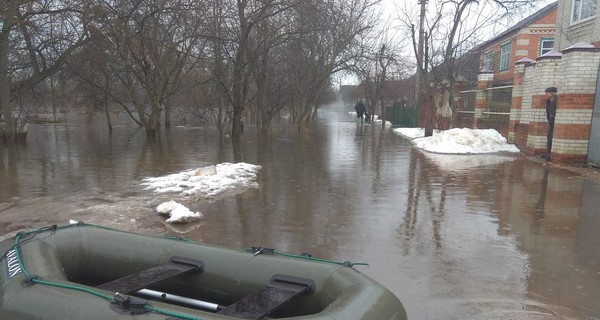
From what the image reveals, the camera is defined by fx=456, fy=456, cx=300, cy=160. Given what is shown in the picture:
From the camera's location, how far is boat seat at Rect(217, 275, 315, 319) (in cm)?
264

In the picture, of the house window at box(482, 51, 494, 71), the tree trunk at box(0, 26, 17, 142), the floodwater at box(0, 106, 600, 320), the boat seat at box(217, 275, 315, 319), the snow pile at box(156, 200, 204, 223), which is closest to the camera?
the boat seat at box(217, 275, 315, 319)

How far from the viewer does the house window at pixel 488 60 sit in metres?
35.3

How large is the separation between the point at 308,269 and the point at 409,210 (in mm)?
4515

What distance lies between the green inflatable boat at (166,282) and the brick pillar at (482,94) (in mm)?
17855

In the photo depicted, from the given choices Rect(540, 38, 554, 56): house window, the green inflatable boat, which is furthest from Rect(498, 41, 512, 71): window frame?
the green inflatable boat

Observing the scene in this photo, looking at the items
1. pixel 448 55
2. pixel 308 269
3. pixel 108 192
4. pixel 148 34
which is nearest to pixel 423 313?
pixel 308 269

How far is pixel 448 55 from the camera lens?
786 inches

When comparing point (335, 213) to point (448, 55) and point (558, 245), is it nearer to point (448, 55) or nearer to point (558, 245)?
point (558, 245)

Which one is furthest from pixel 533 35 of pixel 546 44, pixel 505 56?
pixel 505 56

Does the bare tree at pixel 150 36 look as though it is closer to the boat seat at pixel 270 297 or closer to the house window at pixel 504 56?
the boat seat at pixel 270 297

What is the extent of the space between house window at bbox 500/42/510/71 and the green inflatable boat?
106ft

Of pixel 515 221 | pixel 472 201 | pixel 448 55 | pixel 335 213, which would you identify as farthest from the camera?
pixel 448 55

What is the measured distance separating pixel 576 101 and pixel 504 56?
23.0 meters

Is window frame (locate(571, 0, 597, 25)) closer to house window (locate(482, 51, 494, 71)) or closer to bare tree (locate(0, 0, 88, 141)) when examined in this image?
house window (locate(482, 51, 494, 71))
